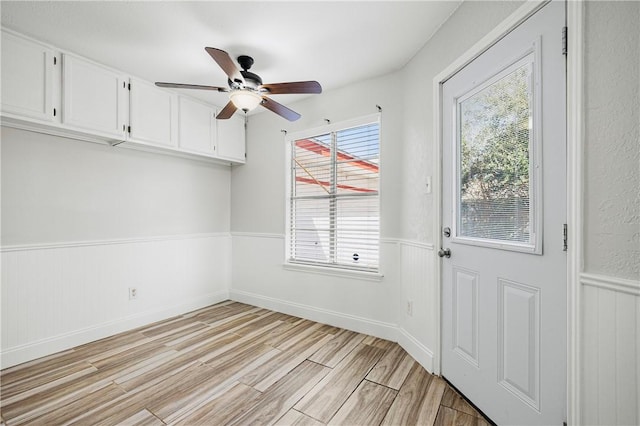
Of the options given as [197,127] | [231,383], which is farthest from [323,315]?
Result: [197,127]

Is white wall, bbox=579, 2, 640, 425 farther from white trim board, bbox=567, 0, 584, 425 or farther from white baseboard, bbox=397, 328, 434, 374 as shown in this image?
white baseboard, bbox=397, 328, 434, 374

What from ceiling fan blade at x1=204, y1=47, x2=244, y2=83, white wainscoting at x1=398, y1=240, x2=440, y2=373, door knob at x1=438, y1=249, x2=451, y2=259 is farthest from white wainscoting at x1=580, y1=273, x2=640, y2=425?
ceiling fan blade at x1=204, y1=47, x2=244, y2=83

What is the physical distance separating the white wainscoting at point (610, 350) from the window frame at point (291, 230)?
5.75ft

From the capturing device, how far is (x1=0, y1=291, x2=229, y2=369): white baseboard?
89.6 inches

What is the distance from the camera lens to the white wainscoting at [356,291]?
2.29m

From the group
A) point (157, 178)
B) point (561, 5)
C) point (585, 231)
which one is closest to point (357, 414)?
point (585, 231)

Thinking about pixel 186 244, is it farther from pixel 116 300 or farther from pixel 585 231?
pixel 585 231

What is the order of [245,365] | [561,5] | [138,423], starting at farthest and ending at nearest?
1. [245,365]
2. [138,423]
3. [561,5]

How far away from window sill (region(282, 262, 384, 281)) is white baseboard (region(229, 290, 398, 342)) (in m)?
0.41

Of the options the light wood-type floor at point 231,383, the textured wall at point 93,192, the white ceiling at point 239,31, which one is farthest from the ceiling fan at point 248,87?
the light wood-type floor at point 231,383

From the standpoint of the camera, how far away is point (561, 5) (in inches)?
49.2

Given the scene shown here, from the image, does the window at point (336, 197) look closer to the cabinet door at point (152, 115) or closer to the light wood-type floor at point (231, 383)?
the light wood-type floor at point (231, 383)

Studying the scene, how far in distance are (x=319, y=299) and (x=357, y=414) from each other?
1.55 m

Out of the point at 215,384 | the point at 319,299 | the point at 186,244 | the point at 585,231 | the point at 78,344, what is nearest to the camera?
the point at 585,231
